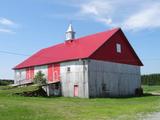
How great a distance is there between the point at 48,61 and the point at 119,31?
10186 millimetres

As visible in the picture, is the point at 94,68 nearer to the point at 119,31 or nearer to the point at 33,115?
the point at 119,31

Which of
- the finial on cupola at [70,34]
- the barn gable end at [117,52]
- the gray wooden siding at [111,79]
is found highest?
the finial on cupola at [70,34]

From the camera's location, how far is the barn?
41.2 metres

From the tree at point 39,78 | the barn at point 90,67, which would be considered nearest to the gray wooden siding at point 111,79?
the barn at point 90,67

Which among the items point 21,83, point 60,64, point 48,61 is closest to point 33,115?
point 60,64

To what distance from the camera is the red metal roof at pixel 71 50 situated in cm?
4257

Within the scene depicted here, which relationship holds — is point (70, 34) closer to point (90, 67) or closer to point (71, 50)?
point (71, 50)

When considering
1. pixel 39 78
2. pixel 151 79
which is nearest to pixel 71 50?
pixel 39 78

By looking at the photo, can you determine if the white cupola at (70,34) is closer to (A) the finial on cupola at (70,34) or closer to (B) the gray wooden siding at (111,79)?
(A) the finial on cupola at (70,34)

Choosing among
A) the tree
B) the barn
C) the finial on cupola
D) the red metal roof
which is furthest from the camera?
the finial on cupola

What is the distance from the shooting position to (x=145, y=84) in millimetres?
87312

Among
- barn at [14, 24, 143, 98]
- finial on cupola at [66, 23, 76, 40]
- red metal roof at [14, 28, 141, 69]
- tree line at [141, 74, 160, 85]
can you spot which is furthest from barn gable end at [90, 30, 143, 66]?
tree line at [141, 74, 160, 85]

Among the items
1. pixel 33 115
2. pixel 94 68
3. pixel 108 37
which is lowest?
pixel 33 115

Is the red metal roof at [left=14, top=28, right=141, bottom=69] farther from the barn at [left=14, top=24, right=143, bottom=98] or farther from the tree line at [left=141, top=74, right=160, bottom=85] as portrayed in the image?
the tree line at [left=141, top=74, right=160, bottom=85]
